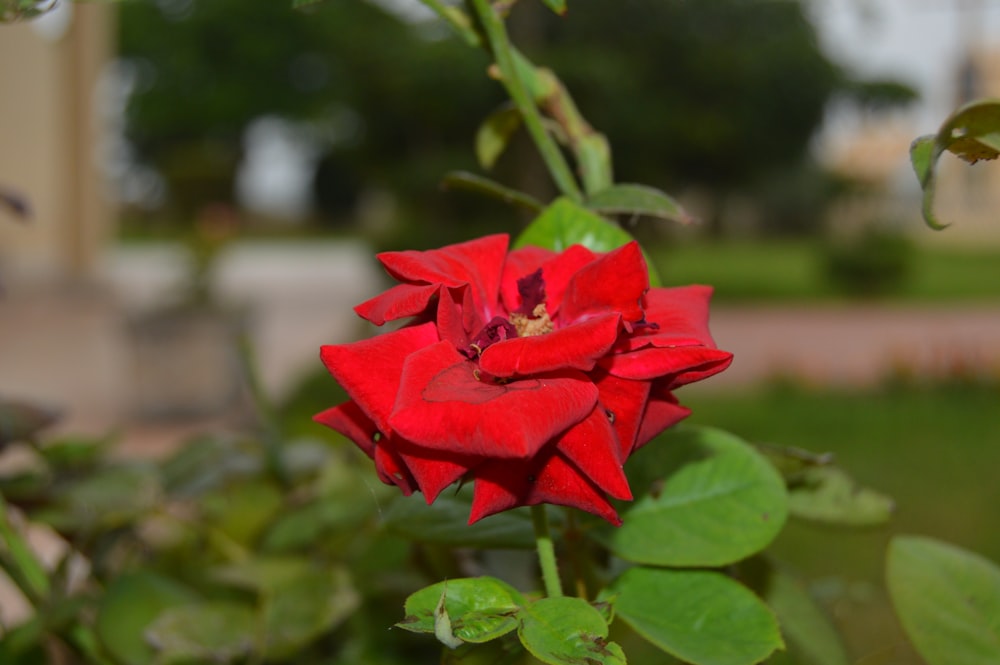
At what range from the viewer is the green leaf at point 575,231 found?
303mm

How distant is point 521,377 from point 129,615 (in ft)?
0.81

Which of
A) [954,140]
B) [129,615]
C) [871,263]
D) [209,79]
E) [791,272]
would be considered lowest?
[209,79]

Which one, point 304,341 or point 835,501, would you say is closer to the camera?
point 835,501

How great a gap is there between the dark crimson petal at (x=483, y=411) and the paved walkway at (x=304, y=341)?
2580mm

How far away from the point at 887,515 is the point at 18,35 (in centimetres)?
630

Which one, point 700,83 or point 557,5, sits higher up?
point 557,5

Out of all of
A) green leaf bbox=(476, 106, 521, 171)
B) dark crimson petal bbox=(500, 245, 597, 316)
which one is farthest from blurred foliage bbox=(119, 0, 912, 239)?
dark crimson petal bbox=(500, 245, 597, 316)

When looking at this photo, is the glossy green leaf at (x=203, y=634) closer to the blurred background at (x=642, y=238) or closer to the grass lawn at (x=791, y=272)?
the blurred background at (x=642, y=238)

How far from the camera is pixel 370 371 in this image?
219 millimetres

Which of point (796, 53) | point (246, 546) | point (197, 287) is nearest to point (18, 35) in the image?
point (197, 287)

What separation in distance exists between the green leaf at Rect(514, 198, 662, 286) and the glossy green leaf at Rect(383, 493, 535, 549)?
81 mm

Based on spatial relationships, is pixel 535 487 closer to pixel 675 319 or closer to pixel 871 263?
pixel 675 319

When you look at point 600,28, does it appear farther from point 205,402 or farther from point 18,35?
point 18,35

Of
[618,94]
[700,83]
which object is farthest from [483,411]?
[700,83]
